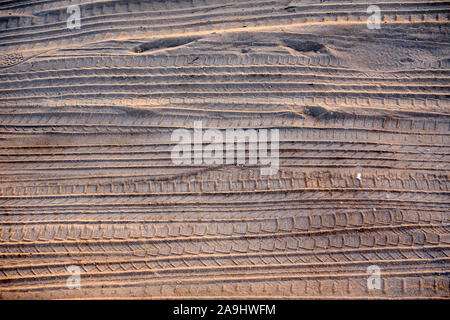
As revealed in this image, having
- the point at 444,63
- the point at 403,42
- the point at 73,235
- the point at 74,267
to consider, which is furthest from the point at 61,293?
the point at 444,63

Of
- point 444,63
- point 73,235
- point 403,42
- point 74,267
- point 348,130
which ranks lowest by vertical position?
point 74,267

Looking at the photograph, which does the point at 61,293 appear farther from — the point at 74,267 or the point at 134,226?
the point at 134,226

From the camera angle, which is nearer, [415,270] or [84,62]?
[415,270]

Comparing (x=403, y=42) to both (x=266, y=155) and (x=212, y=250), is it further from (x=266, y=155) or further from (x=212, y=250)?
(x=212, y=250)

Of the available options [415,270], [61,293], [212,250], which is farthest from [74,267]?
[415,270]

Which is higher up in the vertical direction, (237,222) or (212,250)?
(237,222)

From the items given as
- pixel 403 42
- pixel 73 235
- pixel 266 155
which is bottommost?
pixel 73 235

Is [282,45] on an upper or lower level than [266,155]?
upper
